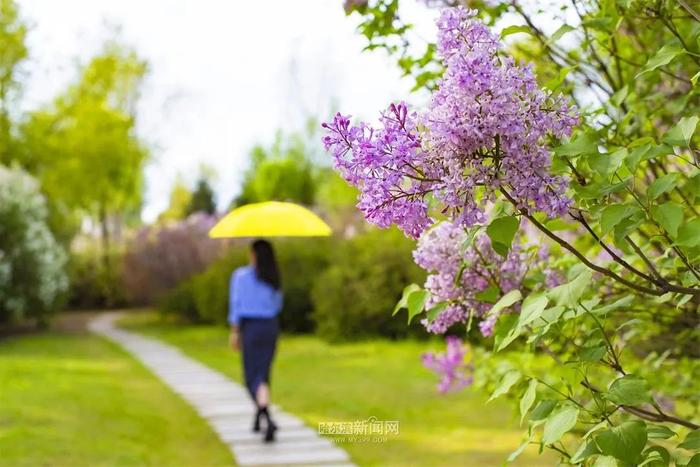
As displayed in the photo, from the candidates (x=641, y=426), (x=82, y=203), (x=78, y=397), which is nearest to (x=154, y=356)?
(x=78, y=397)

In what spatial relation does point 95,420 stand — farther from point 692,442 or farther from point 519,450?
point 692,442

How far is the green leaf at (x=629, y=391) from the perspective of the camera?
2.11 metres

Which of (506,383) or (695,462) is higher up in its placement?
(506,383)

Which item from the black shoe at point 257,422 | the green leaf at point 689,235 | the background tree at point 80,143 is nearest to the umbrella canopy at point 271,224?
the black shoe at point 257,422

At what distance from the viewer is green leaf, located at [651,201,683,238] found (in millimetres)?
1995

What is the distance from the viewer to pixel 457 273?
2830mm

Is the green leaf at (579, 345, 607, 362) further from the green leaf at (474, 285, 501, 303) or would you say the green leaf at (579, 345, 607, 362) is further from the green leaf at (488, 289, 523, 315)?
the green leaf at (474, 285, 501, 303)

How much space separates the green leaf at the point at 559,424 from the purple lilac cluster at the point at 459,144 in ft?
1.49

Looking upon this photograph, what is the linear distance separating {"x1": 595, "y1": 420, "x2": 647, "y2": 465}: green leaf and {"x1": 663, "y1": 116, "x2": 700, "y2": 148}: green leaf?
2.03 feet

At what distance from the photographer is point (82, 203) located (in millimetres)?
23188

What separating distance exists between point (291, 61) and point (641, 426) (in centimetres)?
4286

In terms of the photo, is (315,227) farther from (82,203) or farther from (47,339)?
(82,203)

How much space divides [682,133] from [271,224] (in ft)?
19.2

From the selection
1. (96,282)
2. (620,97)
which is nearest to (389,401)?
(620,97)
